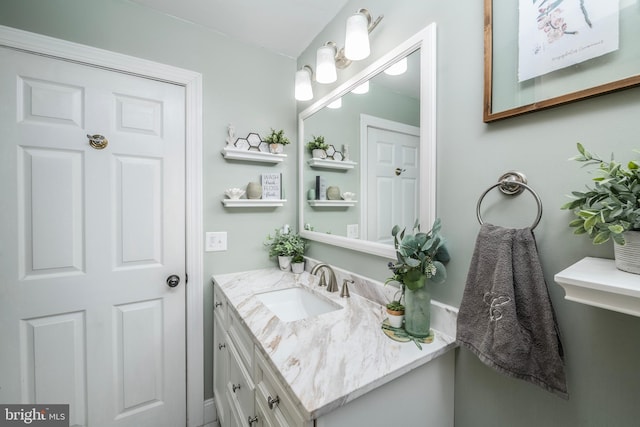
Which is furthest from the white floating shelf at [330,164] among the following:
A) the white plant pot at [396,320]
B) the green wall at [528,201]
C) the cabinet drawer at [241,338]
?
the cabinet drawer at [241,338]

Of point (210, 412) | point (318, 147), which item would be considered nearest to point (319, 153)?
point (318, 147)

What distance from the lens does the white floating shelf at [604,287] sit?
445 mm

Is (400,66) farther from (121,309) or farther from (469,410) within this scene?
(121,309)

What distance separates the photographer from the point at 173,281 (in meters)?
1.50

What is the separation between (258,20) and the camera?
4.96ft

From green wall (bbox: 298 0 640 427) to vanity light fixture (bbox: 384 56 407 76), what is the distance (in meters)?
0.10

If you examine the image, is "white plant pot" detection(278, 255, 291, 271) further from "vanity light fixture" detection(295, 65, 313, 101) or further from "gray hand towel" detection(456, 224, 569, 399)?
"gray hand towel" detection(456, 224, 569, 399)

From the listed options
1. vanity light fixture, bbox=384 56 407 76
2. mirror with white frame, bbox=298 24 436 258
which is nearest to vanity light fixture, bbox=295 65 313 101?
mirror with white frame, bbox=298 24 436 258

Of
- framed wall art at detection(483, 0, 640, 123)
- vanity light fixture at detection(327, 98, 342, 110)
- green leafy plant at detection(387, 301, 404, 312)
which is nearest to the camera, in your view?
framed wall art at detection(483, 0, 640, 123)

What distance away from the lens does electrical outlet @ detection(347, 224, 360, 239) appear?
1.32 meters

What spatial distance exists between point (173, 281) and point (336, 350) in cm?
116

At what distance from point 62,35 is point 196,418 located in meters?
2.22

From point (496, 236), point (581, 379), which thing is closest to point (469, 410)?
point (581, 379)

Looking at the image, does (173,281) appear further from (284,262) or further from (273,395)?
(273,395)
